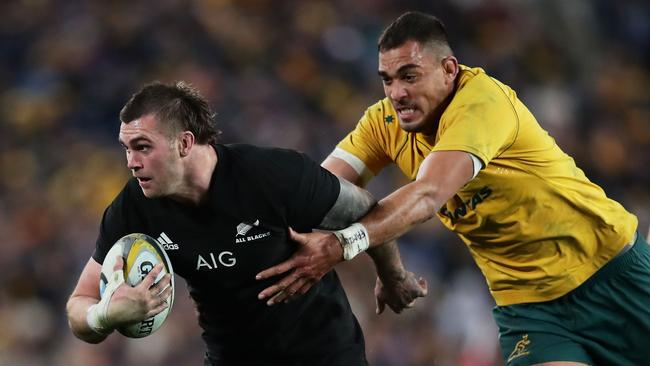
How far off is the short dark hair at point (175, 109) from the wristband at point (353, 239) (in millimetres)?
794

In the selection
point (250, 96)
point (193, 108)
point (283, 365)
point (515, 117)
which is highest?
point (250, 96)

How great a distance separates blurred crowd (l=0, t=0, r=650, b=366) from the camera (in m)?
9.66

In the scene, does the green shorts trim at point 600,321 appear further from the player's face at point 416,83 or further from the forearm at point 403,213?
the player's face at point 416,83

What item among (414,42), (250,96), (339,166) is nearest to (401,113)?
(414,42)

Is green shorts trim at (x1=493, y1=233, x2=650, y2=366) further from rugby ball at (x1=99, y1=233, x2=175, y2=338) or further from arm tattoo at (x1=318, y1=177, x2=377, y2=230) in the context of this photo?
rugby ball at (x1=99, y1=233, x2=175, y2=338)

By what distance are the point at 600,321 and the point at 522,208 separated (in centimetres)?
69

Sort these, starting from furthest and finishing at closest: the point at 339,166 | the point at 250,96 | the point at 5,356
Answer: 1. the point at 250,96
2. the point at 5,356
3. the point at 339,166

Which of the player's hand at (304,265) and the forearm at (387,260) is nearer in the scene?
the player's hand at (304,265)

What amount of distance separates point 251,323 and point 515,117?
61.0 inches

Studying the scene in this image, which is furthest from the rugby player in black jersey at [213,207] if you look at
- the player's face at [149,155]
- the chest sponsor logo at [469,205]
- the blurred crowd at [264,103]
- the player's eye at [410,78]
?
the blurred crowd at [264,103]

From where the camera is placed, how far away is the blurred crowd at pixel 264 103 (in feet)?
31.7

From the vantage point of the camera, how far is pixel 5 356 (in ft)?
33.5

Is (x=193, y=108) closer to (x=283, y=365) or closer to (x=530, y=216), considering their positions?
(x=283, y=365)

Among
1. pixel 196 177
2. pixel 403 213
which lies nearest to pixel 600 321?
pixel 403 213
